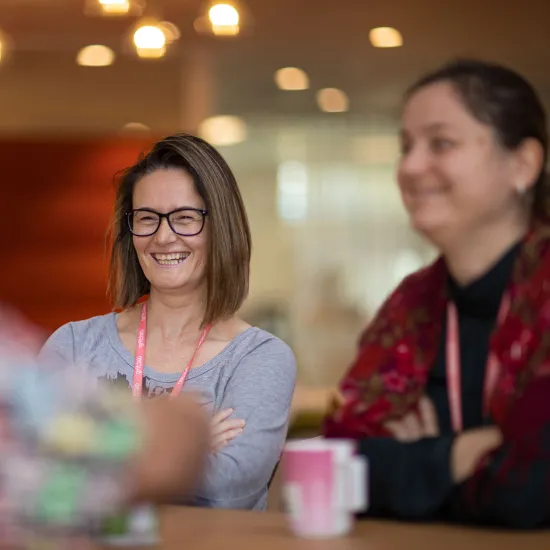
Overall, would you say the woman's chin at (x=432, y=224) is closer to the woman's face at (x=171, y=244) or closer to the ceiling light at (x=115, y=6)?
the woman's face at (x=171, y=244)

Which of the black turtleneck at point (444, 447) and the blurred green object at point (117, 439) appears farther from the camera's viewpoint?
the black turtleneck at point (444, 447)

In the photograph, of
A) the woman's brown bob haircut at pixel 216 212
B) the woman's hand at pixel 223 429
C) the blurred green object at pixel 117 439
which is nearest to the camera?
the blurred green object at pixel 117 439

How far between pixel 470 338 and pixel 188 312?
0.89 meters

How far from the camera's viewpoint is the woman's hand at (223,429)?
1932mm

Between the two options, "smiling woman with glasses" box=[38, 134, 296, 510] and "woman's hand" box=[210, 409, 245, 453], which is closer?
"woman's hand" box=[210, 409, 245, 453]

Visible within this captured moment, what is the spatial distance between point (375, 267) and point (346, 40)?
76.7 inches

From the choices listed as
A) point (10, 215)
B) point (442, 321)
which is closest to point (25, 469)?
point (442, 321)

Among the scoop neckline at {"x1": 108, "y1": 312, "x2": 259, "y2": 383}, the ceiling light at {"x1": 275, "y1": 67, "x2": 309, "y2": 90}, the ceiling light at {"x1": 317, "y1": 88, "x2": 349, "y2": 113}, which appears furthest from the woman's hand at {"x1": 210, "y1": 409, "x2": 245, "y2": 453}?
the ceiling light at {"x1": 317, "y1": 88, "x2": 349, "y2": 113}

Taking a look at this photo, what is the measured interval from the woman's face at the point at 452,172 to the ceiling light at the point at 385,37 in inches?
193

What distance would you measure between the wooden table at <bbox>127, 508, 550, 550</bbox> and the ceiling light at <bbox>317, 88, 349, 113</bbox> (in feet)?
19.3

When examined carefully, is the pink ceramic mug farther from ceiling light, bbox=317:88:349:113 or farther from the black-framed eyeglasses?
ceiling light, bbox=317:88:349:113

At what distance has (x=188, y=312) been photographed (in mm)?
2277

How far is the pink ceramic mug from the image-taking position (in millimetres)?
1325

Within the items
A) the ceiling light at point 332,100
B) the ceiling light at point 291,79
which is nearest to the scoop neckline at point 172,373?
the ceiling light at point 291,79
